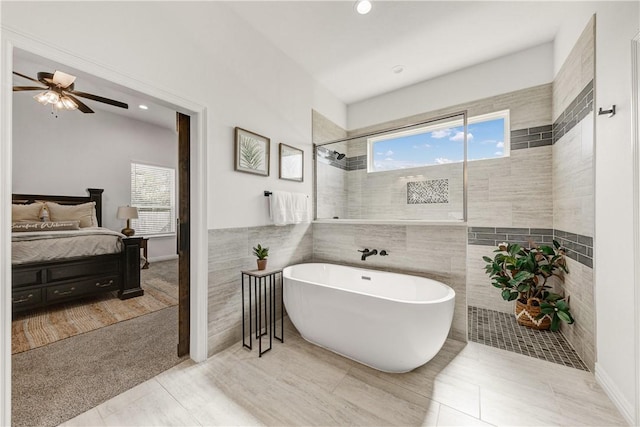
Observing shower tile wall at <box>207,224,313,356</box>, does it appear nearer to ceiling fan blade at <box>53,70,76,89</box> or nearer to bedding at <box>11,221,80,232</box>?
ceiling fan blade at <box>53,70,76,89</box>

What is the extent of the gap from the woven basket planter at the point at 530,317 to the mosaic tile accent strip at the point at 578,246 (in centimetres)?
57

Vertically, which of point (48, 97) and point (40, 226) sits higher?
point (48, 97)

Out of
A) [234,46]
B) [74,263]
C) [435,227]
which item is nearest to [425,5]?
[234,46]

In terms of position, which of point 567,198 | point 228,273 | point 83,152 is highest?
point 83,152

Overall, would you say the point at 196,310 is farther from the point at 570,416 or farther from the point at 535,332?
the point at 535,332

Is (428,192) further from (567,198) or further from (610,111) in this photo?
(610,111)

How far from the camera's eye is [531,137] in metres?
2.53

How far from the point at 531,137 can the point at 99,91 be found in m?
5.58

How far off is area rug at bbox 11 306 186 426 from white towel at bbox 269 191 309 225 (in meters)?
1.35

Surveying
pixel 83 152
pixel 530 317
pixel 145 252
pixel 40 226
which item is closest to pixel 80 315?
pixel 40 226

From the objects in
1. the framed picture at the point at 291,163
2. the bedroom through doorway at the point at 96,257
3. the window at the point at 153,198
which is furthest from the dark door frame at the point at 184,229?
the window at the point at 153,198

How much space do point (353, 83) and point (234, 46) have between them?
5.30ft

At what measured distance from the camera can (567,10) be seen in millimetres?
2010

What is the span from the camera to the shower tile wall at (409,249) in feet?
6.94
